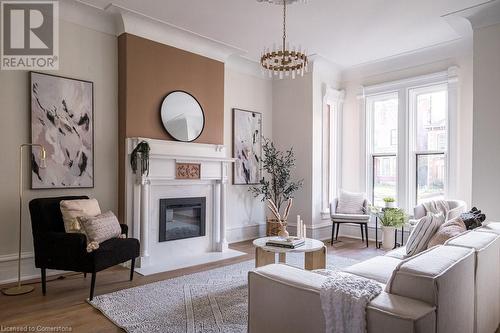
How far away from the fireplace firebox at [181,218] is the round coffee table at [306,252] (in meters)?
1.56

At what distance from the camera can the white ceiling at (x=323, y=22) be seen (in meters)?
3.97

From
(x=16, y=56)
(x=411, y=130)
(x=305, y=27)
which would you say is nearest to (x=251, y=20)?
(x=305, y=27)

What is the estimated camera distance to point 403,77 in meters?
5.80

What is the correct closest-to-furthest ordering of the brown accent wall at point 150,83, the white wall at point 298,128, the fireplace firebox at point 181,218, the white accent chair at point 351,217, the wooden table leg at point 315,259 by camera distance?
the wooden table leg at point 315,259 → the brown accent wall at point 150,83 → the fireplace firebox at point 181,218 → the white accent chair at point 351,217 → the white wall at point 298,128

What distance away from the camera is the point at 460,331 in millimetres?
1701

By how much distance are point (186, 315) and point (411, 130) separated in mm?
4771

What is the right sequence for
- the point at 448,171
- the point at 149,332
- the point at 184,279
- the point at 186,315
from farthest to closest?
the point at 448,171 < the point at 184,279 < the point at 186,315 < the point at 149,332

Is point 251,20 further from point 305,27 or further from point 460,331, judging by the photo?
point 460,331

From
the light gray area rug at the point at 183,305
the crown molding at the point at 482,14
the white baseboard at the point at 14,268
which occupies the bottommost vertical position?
the light gray area rug at the point at 183,305

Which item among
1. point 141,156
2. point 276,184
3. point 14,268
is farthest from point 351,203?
point 14,268

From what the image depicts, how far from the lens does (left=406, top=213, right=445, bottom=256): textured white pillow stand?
290cm

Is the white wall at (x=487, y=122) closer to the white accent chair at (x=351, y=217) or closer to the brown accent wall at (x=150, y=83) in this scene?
the white accent chair at (x=351, y=217)

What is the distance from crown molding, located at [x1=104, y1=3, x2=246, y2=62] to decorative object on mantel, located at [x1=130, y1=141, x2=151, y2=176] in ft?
4.94

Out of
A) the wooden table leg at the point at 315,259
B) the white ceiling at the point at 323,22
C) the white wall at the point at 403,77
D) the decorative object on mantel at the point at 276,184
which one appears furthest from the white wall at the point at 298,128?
the wooden table leg at the point at 315,259
